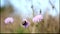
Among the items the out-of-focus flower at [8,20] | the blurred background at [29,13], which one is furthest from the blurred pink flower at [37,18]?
the out-of-focus flower at [8,20]

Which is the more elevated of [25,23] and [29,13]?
[29,13]

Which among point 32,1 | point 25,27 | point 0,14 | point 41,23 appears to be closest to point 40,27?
point 41,23

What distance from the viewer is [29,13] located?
3.84 ft

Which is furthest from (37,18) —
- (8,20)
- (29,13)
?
(8,20)

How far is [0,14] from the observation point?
1.17 metres

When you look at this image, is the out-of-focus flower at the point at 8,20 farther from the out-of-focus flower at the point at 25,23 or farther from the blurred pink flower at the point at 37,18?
the blurred pink flower at the point at 37,18

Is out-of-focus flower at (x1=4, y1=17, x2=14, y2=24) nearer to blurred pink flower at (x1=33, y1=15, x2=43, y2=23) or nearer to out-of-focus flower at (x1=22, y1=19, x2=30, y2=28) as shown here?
out-of-focus flower at (x1=22, y1=19, x2=30, y2=28)

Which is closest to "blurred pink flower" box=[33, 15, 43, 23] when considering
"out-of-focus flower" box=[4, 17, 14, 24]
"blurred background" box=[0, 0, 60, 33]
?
"blurred background" box=[0, 0, 60, 33]

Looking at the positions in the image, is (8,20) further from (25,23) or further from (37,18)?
(37,18)

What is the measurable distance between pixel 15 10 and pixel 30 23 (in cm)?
20

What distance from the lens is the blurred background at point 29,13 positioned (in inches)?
45.9

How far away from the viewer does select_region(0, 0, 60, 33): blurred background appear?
1.17 m

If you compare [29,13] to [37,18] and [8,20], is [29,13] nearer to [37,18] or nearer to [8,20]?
[37,18]

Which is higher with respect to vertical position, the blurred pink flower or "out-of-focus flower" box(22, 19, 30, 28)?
the blurred pink flower
